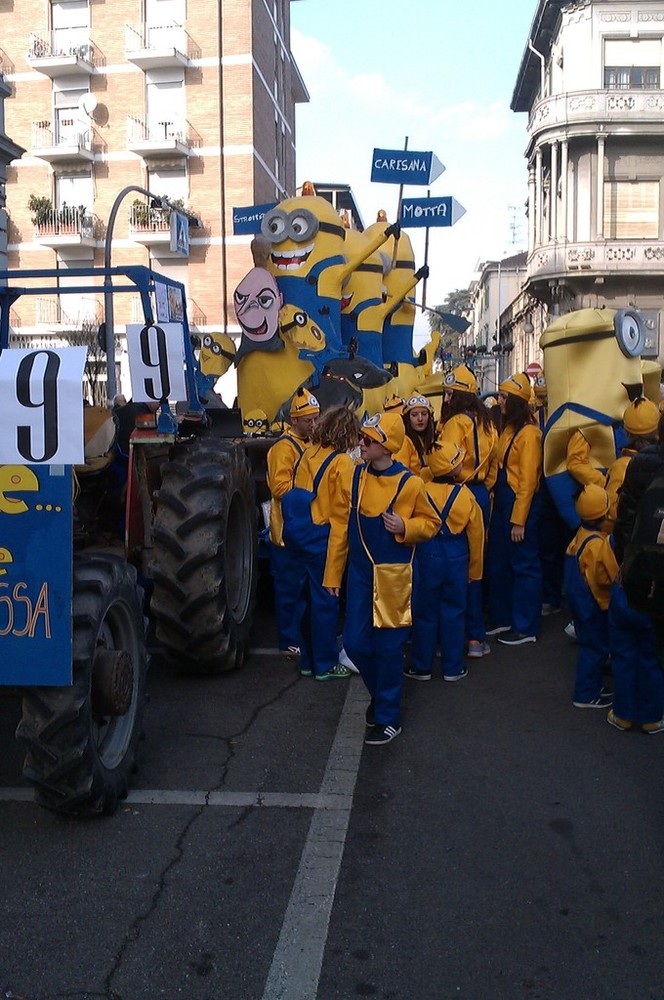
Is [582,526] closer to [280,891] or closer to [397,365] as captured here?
[280,891]

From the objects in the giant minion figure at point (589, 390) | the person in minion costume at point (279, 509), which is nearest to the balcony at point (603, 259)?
the giant minion figure at point (589, 390)

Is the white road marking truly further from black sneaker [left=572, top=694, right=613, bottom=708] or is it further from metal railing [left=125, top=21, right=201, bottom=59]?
metal railing [left=125, top=21, right=201, bottom=59]

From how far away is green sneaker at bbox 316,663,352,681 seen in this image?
592 centimetres

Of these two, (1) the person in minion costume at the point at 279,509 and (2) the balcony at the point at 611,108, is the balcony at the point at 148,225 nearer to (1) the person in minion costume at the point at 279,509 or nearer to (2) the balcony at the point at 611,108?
(2) the balcony at the point at 611,108

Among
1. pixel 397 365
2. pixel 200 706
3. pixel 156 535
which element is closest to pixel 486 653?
pixel 200 706

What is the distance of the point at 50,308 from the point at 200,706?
99.6 ft

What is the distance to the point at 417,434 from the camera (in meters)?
6.63

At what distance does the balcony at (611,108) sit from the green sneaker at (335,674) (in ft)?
94.8

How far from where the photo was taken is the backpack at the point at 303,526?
5734 millimetres

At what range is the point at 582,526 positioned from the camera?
5367 millimetres

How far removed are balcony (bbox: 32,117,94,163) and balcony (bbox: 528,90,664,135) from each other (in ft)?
53.5

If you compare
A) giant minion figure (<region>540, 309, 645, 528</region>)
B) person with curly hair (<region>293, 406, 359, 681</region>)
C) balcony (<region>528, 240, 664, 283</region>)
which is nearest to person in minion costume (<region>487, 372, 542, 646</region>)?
giant minion figure (<region>540, 309, 645, 528</region>)

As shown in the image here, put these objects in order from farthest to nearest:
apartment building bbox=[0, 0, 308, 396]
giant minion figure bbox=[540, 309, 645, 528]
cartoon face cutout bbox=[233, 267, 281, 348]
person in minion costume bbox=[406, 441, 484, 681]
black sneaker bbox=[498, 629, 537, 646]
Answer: apartment building bbox=[0, 0, 308, 396]
cartoon face cutout bbox=[233, 267, 281, 348]
black sneaker bbox=[498, 629, 537, 646]
giant minion figure bbox=[540, 309, 645, 528]
person in minion costume bbox=[406, 441, 484, 681]

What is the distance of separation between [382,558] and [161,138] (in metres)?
31.7
